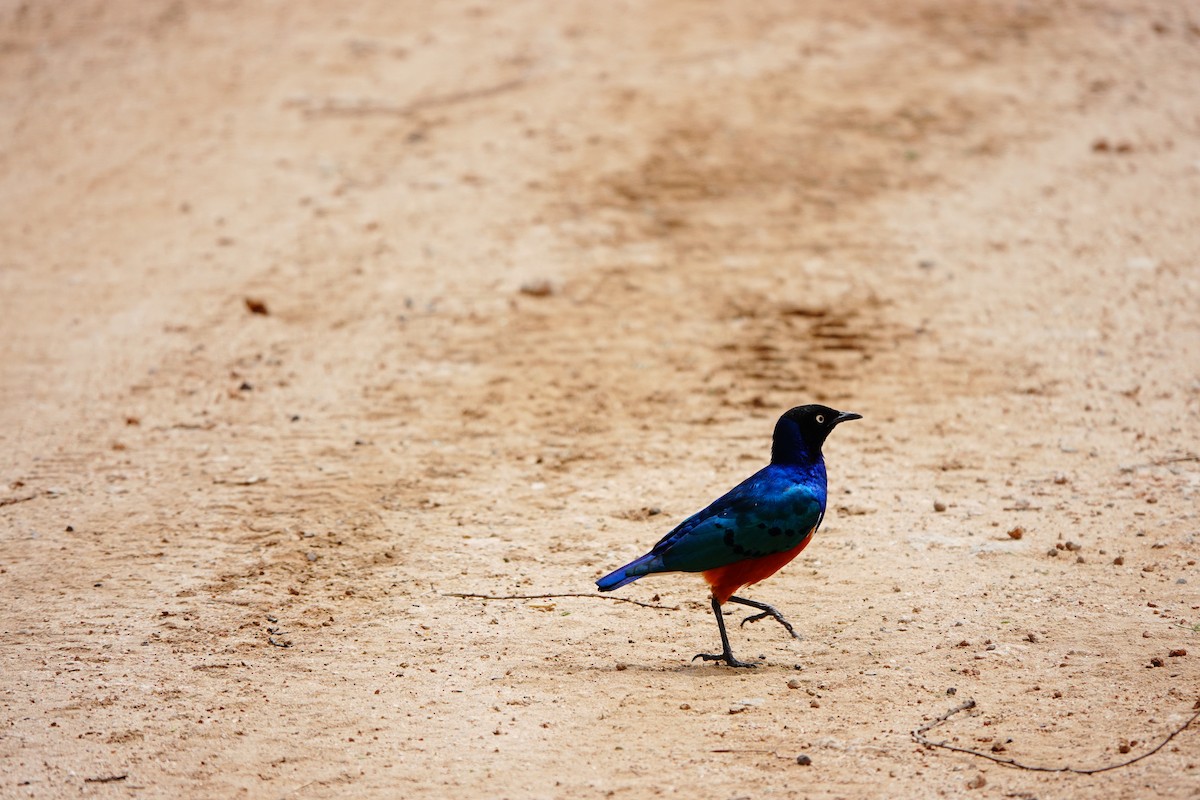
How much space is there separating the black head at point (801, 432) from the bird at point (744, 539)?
0.02m

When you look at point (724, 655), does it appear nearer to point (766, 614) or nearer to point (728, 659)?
point (728, 659)

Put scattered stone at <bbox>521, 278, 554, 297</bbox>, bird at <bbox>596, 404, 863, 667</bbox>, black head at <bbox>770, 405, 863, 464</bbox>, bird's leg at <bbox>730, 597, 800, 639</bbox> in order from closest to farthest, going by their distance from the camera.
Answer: bird at <bbox>596, 404, 863, 667</bbox> → bird's leg at <bbox>730, 597, 800, 639</bbox> → black head at <bbox>770, 405, 863, 464</bbox> → scattered stone at <bbox>521, 278, 554, 297</bbox>

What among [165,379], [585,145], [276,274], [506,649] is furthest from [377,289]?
[506,649]

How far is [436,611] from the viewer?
547 cm

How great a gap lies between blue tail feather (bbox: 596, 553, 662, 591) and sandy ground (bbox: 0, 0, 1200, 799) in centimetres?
44

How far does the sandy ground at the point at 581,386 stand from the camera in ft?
14.8

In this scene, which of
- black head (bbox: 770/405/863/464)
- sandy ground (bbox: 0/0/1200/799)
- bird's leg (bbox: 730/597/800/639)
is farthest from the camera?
black head (bbox: 770/405/863/464)

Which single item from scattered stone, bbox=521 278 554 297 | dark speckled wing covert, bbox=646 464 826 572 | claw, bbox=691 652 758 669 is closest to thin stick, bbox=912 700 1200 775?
claw, bbox=691 652 758 669

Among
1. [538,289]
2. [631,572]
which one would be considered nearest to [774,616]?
[631,572]

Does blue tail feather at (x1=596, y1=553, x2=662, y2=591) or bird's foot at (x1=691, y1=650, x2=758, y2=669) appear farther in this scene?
bird's foot at (x1=691, y1=650, x2=758, y2=669)

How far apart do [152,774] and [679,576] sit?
9.36 ft

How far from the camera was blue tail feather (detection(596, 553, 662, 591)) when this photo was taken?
474cm

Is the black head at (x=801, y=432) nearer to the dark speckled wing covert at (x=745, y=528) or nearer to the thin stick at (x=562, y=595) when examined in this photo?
the dark speckled wing covert at (x=745, y=528)

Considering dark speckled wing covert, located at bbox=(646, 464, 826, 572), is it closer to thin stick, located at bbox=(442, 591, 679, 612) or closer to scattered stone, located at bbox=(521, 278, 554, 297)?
thin stick, located at bbox=(442, 591, 679, 612)
